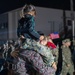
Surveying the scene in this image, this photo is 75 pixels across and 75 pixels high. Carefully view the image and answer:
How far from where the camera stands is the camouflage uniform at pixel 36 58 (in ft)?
13.1

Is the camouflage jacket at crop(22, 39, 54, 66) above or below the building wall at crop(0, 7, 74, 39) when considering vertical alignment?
below

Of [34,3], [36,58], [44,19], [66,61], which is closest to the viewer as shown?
[36,58]

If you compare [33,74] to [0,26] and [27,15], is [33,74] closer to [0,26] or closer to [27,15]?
[27,15]

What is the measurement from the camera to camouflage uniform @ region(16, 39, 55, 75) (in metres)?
4.00

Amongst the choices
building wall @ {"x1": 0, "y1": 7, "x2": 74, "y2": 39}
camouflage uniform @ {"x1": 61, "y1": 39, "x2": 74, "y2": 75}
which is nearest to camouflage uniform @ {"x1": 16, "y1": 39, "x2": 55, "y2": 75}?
camouflage uniform @ {"x1": 61, "y1": 39, "x2": 74, "y2": 75}

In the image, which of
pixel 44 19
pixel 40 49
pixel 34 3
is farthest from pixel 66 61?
pixel 44 19

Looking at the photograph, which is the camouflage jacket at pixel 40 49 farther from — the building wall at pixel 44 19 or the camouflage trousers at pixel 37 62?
the building wall at pixel 44 19

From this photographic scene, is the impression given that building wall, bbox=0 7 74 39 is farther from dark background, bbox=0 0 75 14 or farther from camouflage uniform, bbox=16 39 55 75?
camouflage uniform, bbox=16 39 55 75

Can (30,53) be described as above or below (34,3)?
below

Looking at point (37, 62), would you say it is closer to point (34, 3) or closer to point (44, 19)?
point (34, 3)

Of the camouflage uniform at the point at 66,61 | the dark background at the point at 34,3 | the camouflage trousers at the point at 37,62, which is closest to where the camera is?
the camouflage trousers at the point at 37,62

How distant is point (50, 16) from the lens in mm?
17234

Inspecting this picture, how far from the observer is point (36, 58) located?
3986mm

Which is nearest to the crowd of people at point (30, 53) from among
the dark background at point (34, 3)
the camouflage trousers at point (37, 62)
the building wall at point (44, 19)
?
the camouflage trousers at point (37, 62)
